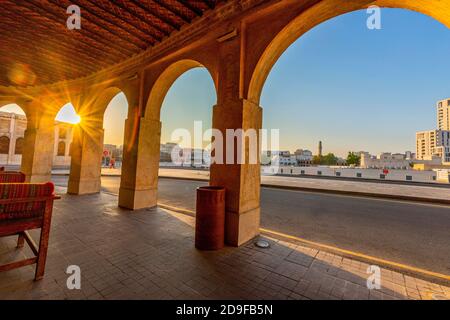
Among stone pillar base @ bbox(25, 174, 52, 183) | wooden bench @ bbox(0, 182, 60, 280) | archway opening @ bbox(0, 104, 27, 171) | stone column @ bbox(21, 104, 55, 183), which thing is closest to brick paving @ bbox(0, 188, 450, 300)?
wooden bench @ bbox(0, 182, 60, 280)

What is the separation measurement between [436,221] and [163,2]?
10957 mm

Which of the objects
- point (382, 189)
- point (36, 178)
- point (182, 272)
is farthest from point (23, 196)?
point (382, 189)

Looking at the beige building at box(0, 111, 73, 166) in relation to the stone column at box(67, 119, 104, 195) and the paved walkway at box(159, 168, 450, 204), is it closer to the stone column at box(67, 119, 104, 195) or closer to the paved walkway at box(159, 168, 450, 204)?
the stone column at box(67, 119, 104, 195)

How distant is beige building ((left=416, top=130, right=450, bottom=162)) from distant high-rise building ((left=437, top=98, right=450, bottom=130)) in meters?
3.92

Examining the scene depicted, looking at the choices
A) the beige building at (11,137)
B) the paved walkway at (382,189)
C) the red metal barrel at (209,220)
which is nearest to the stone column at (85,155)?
the red metal barrel at (209,220)

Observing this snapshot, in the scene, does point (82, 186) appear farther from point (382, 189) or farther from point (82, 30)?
point (382, 189)

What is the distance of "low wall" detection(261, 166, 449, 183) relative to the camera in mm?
20297

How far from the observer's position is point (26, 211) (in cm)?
253

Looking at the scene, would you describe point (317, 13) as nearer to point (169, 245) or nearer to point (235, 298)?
point (235, 298)

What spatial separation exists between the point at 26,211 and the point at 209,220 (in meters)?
2.76

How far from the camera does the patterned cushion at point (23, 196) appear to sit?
7.58ft

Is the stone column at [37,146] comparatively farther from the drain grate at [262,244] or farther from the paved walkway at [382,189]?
the paved walkway at [382,189]

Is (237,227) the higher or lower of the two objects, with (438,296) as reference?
higher

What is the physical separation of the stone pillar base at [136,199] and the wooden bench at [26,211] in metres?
3.71
